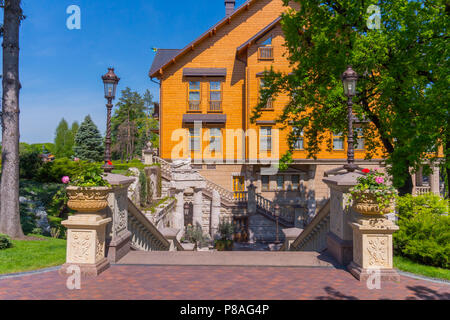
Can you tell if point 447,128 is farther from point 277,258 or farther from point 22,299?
point 22,299

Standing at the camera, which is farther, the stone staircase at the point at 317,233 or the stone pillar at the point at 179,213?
the stone pillar at the point at 179,213

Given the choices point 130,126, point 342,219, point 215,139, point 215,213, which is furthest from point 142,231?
point 130,126

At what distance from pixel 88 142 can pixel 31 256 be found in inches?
1596

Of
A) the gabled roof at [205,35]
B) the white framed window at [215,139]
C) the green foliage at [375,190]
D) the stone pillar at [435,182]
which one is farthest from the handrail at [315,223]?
the stone pillar at [435,182]

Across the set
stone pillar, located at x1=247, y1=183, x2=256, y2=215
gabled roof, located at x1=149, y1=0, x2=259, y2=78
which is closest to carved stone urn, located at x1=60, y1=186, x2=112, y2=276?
stone pillar, located at x1=247, y1=183, x2=256, y2=215

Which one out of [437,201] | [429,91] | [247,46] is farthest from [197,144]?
[437,201]

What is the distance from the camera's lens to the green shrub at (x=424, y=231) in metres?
6.70

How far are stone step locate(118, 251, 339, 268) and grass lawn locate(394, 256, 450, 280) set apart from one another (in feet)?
4.53

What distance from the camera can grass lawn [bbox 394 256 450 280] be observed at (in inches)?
240

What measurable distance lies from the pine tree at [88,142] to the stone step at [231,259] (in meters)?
40.7

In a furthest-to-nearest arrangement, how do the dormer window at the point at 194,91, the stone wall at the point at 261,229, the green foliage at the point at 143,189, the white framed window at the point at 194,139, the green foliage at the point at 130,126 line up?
1. the green foliage at the point at 130,126
2. the dormer window at the point at 194,91
3. the white framed window at the point at 194,139
4. the stone wall at the point at 261,229
5. the green foliage at the point at 143,189

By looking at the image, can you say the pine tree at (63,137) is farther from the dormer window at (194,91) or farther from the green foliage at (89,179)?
the green foliage at (89,179)

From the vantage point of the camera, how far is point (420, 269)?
6.41m

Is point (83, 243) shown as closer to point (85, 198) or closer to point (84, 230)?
point (84, 230)
